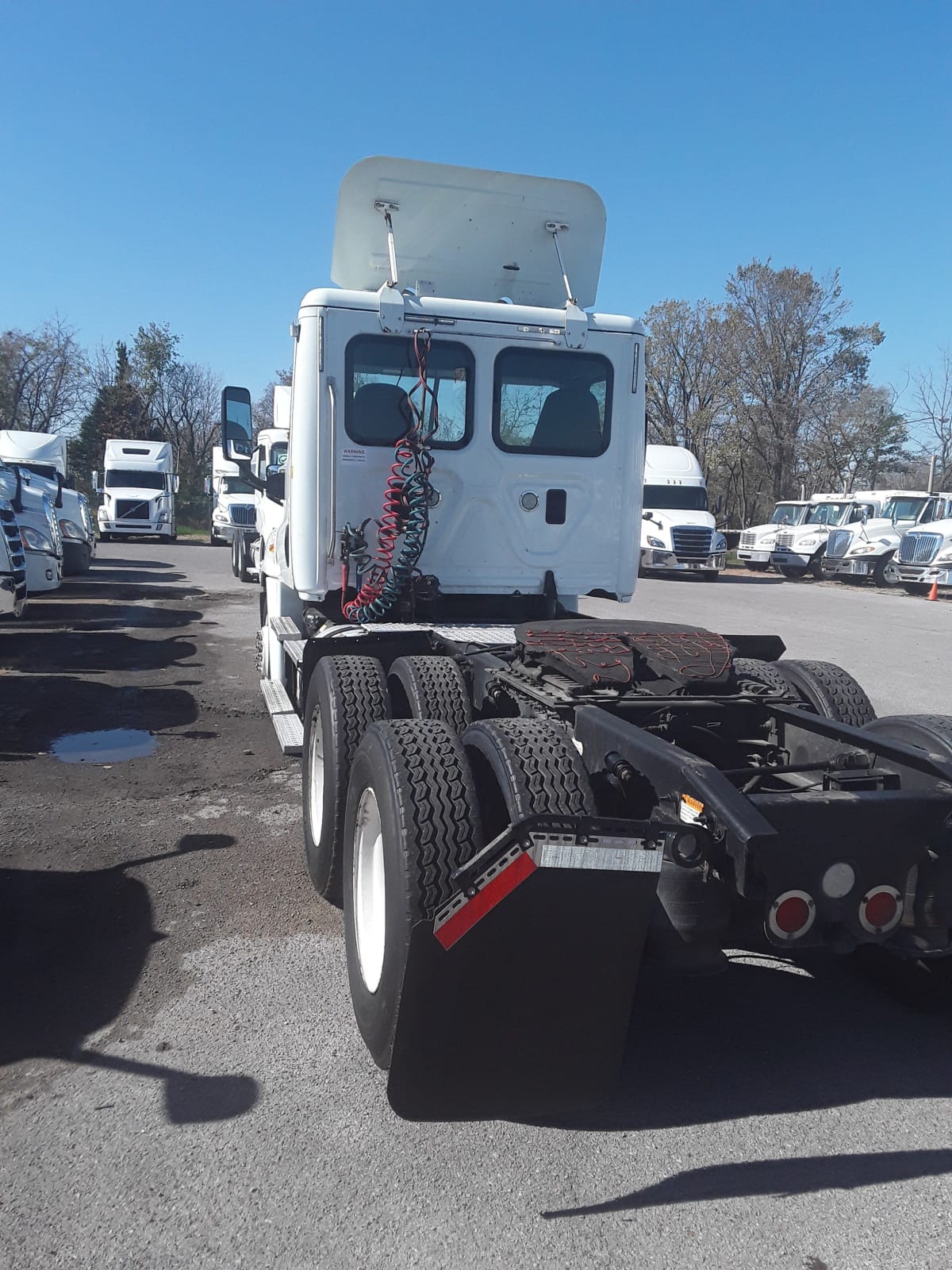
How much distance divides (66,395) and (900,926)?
62.7 metres

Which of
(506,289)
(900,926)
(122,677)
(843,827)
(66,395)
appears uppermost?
(66,395)

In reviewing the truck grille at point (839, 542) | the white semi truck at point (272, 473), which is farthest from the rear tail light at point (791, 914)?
the truck grille at point (839, 542)

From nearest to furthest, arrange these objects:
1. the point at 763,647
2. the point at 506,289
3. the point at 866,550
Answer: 1. the point at 763,647
2. the point at 506,289
3. the point at 866,550

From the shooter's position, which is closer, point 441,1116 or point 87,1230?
point 87,1230

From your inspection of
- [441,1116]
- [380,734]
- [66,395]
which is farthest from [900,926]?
[66,395]

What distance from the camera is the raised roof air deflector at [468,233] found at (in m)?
6.28

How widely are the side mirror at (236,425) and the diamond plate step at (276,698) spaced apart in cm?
165

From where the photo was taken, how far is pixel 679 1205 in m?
2.62

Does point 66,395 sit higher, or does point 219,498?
point 66,395

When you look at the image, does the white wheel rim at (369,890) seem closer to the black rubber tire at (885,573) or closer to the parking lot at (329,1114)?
the parking lot at (329,1114)

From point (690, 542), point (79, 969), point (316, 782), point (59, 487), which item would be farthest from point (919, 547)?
point (79, 969)

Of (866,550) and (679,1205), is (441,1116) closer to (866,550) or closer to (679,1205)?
(679,1205)

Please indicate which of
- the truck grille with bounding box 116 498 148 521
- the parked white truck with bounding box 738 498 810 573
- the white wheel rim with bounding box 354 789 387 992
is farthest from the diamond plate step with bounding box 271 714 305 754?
the truck grille with bounding box 116 498 148 521

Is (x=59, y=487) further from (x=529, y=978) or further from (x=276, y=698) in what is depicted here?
(x=529, y=978)
